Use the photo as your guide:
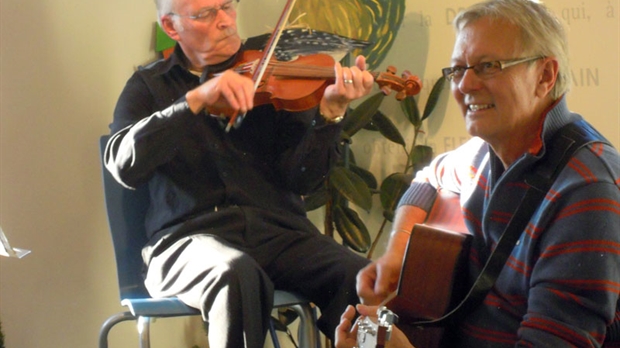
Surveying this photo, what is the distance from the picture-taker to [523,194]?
3.98 ft

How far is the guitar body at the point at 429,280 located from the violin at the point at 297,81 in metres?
0.54

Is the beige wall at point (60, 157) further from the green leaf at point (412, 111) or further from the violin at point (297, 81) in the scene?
the green leaf at point (412, 111)

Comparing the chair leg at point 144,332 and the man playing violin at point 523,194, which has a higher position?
the man playing violin at point 523,194

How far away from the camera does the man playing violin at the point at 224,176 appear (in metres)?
1.62

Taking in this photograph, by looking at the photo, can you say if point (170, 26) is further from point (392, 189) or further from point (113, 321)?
point (392, 189)

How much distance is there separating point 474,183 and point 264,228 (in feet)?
1.98

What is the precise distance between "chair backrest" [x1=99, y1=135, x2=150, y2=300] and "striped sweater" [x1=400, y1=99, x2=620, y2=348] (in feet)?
2.90

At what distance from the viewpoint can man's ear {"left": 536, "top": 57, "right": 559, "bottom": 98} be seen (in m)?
1.22

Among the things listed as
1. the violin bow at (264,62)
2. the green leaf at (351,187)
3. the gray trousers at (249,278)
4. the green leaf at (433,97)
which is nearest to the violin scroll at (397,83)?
the violin bow at (264,62)

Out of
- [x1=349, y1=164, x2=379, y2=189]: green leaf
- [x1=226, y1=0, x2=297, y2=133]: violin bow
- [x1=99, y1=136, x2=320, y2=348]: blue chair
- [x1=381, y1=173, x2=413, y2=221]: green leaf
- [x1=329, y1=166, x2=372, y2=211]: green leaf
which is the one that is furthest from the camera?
[x1=349, y1=164, x2=379, y2=189]: green leaf

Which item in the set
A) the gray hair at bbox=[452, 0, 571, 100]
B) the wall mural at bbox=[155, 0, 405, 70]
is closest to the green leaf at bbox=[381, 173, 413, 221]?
the wall mural at bbox=[155, 0, 405, 70]

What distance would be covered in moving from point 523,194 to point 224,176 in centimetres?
83

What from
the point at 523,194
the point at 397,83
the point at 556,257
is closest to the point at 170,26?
the point at 397,83

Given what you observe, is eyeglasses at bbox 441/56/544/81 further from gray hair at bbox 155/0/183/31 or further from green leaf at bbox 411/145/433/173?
green leaf at bbox 411/145/433/173
